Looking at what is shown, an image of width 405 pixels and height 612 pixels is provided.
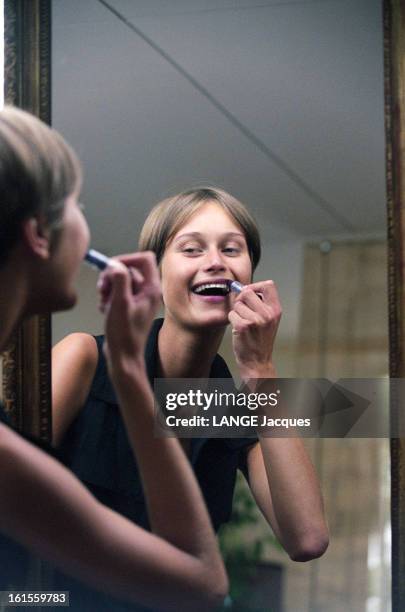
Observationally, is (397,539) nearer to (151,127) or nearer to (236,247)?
(236,247)

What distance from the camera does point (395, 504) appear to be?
935 millimetres

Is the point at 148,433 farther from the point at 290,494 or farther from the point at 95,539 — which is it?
the point at 290,494

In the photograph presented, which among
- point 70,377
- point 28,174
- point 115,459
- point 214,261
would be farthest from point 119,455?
point 28,174

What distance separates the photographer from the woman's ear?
684 mm

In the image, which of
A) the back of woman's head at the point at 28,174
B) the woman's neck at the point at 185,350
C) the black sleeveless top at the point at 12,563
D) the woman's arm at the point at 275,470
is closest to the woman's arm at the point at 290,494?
the woman's arm at the point at 275,470

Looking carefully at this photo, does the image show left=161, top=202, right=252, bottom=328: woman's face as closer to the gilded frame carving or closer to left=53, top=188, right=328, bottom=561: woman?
left=53, top=188, right=328, bottom=561: woman

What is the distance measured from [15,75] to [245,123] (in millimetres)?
263

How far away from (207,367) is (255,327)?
0.22 feet

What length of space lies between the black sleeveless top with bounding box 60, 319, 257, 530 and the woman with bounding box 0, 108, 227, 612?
0.16m

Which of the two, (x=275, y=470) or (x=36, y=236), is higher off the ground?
(x=36, y=236)

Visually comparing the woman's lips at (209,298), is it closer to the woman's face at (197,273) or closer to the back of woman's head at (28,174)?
the woman's face at (197,273)

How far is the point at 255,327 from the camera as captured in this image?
3.00ft

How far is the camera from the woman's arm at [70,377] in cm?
91

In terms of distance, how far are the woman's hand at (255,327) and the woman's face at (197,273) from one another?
0.04ft
